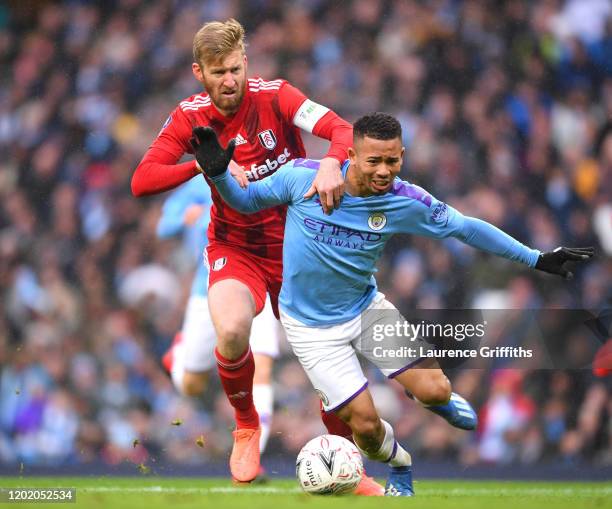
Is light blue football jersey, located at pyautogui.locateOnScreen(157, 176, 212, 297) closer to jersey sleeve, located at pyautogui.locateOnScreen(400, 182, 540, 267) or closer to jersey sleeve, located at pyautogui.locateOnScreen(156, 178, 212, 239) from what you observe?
jersey sleeve, located at pyautogui.locateOnScreen(156, 178, 212, 239)

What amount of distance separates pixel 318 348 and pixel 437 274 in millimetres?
3860

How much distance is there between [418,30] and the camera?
1052 centimetres

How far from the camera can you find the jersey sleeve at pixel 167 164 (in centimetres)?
561

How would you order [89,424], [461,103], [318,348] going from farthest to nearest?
[461,103]
[89,424]
[318,348]

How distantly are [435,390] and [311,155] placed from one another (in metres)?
4.82

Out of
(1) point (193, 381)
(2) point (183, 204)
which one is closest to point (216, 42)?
(2) point (183, 204)

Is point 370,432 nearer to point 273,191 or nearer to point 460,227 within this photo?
point 460,227

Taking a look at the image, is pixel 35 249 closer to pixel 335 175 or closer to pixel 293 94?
pixel 293 94

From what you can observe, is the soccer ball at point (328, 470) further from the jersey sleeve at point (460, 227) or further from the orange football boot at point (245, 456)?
the jersey sleeve at point (460, 227)

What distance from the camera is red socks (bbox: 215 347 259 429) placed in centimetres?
595

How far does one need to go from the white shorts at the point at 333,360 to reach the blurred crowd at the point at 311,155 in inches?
131

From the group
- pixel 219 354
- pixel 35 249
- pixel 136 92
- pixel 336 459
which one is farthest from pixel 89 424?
pixel 336 459

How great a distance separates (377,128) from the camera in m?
5.34

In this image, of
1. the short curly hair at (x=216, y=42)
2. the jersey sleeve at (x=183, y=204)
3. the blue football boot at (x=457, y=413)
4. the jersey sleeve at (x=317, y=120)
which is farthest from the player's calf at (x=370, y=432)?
the jersey sleeve at (x=183, y=204)
